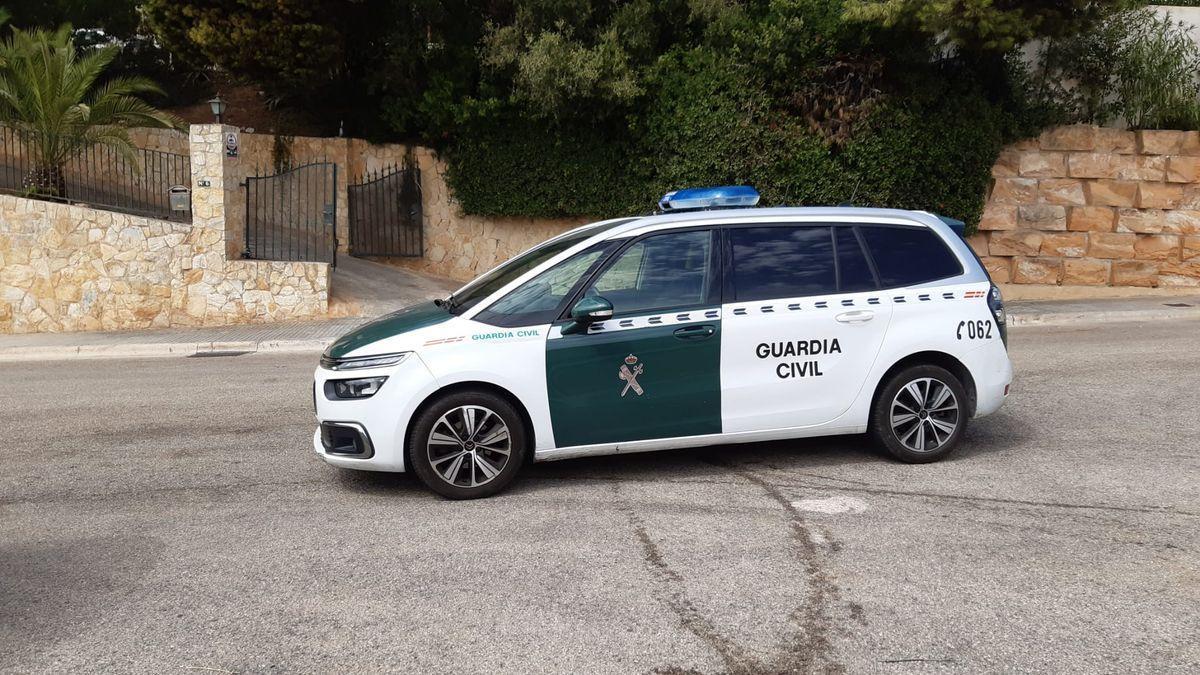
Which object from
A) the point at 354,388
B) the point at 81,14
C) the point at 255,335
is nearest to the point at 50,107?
the point at 255,335

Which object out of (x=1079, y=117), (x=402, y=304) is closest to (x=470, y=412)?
(x=402, y=304)

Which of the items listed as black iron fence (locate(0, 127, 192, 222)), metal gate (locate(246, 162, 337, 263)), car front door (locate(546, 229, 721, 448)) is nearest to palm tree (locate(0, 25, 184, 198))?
black iron fence (locate(0, 127, 192, 222))

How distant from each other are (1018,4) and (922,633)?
12922mm

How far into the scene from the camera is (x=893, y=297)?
21.6 ft

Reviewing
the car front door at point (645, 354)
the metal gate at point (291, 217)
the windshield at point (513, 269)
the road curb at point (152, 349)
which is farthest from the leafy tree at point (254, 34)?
the car front door at point (645, 354)

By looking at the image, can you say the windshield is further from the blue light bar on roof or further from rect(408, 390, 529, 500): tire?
rect(408, 390, 529, 500): tire

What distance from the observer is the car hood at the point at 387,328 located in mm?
6133

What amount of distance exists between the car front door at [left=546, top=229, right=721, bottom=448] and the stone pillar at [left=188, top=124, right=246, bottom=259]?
11.1 m

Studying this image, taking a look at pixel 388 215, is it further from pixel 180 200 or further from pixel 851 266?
pixel 851 266

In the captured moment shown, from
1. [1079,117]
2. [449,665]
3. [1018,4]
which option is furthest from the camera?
[1079,117]

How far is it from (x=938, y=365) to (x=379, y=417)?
142 inches

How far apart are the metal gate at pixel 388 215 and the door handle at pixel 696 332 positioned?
14.4 metres

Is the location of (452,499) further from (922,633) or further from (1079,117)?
(1079,117)

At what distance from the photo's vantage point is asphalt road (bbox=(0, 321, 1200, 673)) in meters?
4.11
